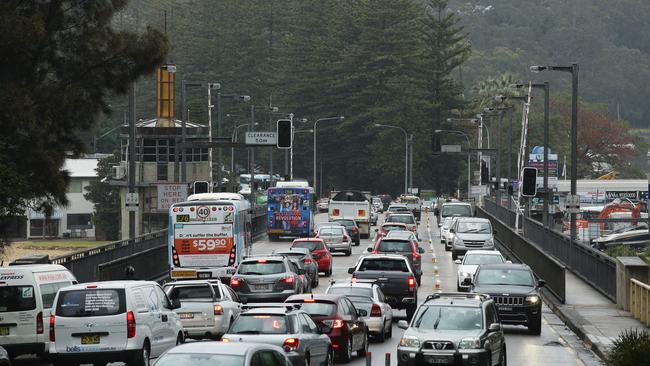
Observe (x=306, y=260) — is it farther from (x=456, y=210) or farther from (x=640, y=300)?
(x=456, y=210)

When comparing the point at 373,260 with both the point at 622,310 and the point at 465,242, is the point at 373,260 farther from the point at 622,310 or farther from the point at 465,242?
the point at 465,242

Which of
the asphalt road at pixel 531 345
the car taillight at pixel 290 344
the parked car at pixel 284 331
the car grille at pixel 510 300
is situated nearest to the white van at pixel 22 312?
the asphalt road at pixel 531 345

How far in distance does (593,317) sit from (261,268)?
8.95 m

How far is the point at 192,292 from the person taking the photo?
2719cm

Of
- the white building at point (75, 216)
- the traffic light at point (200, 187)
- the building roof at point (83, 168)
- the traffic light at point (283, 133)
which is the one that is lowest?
the white building at point (75, 216)

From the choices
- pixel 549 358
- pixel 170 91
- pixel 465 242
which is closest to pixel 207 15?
pixel 170 91

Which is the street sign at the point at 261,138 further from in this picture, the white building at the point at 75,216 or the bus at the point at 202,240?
the white building at the point at 75,216

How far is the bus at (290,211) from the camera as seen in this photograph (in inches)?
2736

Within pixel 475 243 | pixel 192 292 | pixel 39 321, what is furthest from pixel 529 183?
pixel 39 321

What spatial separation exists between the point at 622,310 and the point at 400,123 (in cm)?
10925

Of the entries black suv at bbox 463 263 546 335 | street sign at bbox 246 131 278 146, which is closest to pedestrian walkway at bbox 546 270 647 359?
black suv at bbox 463 263 546 335

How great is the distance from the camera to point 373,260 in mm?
33875

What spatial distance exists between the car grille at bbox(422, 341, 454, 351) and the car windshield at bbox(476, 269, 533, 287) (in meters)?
10.2

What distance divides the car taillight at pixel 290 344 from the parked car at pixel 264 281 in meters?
13.1
